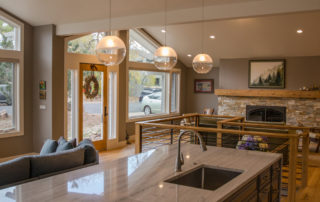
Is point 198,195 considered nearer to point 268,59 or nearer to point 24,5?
point 24,5

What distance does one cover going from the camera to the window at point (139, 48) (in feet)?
29.6

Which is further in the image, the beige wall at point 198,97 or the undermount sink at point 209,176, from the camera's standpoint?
the beige wall at point 198,97

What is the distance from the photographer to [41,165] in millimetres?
3080

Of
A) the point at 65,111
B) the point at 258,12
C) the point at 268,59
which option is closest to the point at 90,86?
the point at 65,111

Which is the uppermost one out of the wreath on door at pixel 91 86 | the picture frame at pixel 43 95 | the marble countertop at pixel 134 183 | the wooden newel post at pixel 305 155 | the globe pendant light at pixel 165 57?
the globe pendant light at pixel 165 57

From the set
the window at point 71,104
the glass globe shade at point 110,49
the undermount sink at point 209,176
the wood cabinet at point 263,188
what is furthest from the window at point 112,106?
the undermount sink at point 209,176

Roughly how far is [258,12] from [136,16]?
2.13m

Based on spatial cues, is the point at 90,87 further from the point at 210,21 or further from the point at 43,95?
the point at 210,21

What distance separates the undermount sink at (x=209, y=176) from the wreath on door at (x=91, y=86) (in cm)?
508

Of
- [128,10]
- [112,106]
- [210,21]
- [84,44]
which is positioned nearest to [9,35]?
[84,44]

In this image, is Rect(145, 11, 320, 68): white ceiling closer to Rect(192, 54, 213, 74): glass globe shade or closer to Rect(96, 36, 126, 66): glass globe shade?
Rect(192, 54, 213, 74): glass globe shade

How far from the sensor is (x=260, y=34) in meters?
8.55

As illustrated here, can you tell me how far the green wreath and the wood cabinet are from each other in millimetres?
5083

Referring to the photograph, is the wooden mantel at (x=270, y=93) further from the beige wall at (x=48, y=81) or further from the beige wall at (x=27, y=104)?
the beige wall at (x=27, y=104)
